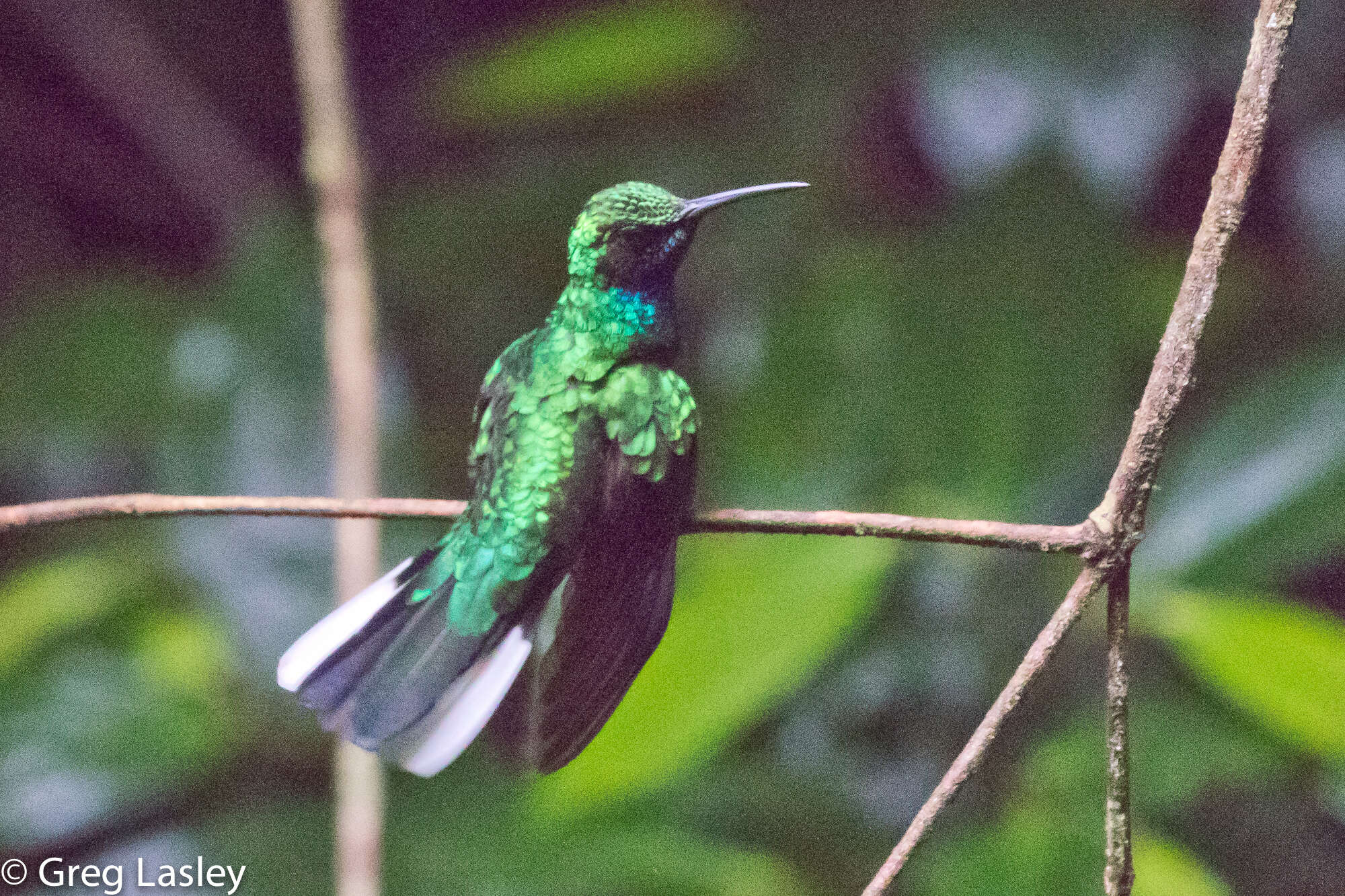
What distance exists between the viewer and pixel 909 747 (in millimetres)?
1235

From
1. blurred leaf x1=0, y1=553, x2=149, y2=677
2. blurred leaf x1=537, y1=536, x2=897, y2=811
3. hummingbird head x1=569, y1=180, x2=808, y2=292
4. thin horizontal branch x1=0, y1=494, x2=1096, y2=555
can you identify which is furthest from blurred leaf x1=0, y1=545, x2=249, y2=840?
hummingbird head x1=569, y1=180, x2=808, y2=292

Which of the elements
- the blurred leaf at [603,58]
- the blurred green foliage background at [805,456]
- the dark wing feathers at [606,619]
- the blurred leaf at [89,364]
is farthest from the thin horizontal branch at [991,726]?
the blurred leaf at [89,364]

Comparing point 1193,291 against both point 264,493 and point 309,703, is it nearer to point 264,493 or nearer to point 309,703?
point 309,703

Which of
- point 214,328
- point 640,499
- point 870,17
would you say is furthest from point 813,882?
point 870,17

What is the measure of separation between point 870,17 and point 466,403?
83 cm

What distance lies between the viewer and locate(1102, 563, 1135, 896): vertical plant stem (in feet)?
1.79

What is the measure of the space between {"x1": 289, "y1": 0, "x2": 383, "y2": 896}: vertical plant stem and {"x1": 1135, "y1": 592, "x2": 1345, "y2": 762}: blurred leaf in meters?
0.71

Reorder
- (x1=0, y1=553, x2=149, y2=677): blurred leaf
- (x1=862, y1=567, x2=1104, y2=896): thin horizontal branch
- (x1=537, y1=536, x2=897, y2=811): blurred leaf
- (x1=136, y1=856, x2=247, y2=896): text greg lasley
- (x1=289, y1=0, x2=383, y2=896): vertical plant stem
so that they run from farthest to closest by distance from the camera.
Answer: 1. (x1=0, y1=553, x2=149, y2=677): blurred leaf
2. (x1=136, y1=856, x2=247, y2=896): text greg lasley
3. (x1=537, y1=536, x2=897, y2=811): blurred leaf
4. (x1=289, y1=0, x2=383, y2=896): vertical plant stem
5. (x1=862, y1=567, x2=1104, y2=896): thin horizontal branch

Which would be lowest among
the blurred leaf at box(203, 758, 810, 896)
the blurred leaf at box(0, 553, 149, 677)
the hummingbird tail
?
the blurred leaf at box(203, 758, 810, 896)

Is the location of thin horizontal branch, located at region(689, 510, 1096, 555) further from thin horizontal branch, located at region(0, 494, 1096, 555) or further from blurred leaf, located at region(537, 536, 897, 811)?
blurred leaf, located at region(537, 536, 897, 811)

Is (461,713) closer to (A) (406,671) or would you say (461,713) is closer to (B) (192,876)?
(A) (406,671)

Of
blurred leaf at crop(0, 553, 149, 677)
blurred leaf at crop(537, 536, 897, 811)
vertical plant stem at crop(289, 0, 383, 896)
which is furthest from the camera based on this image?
blurred leaf at crop(0, 553, 149, 677)

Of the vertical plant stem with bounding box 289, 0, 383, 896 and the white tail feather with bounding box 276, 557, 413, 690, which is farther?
the vertical plant stem with bounding box 289, 0, 383, 896

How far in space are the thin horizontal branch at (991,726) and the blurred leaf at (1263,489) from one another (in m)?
0.63
